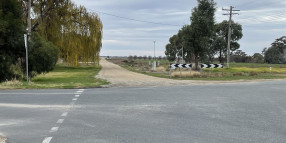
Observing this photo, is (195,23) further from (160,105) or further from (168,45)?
(168,45)

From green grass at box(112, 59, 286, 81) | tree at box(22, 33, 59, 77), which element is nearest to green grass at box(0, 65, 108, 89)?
tree at box(22, 33, 59, 77)

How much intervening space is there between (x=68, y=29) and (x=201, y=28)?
1739cm

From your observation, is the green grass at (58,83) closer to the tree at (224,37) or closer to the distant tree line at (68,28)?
the distant tree line at (68,28)

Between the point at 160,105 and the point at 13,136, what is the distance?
5267 millimetres

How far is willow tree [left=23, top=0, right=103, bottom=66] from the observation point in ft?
126

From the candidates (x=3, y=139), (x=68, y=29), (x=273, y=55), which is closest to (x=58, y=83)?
(x=3, y=139)

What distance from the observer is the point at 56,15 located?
38906 millimetres

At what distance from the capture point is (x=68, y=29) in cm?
3881

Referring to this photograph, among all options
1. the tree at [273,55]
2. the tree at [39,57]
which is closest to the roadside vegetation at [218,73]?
the tree at [39,57]

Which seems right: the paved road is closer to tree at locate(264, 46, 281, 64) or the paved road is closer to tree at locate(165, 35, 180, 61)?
tree at locate(165, 35, 180, 61)

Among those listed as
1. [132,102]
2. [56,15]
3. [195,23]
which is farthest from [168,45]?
[132,102]

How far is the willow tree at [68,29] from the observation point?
126 feet

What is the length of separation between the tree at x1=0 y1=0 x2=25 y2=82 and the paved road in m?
9.72

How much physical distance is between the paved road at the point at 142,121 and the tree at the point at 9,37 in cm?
972
